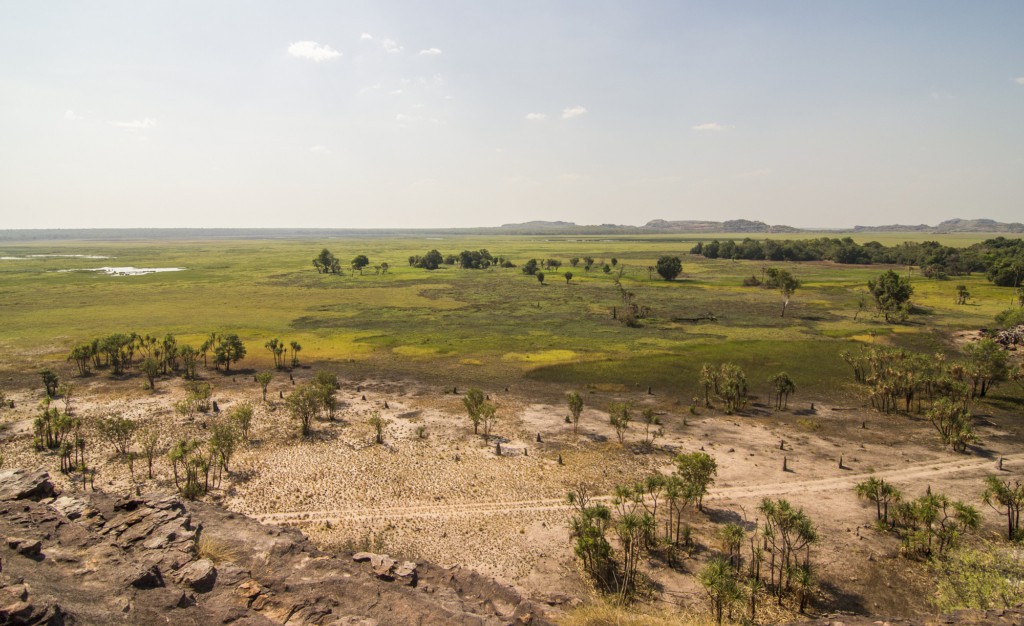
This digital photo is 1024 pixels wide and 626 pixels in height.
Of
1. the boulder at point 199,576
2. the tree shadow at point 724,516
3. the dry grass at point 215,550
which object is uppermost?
the boulder at point 199,576

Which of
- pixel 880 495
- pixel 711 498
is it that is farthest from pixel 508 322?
pixel 880 495

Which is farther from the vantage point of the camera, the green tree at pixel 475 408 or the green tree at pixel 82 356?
the green tree at pixel 82 356

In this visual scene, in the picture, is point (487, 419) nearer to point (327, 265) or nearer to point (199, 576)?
point (199, 576)

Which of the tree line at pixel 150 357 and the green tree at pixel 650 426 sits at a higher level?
the tree line at pixel 150 357

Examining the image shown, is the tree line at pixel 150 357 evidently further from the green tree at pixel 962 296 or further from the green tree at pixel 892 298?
the green tree at pixel 962 296

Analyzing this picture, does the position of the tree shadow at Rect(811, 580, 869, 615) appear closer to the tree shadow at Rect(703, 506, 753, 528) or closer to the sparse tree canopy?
the tree shadow at Rect(703, 506, 753, 528)

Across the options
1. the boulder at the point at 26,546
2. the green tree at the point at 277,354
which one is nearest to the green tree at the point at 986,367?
the boulder at the point at 26,546
